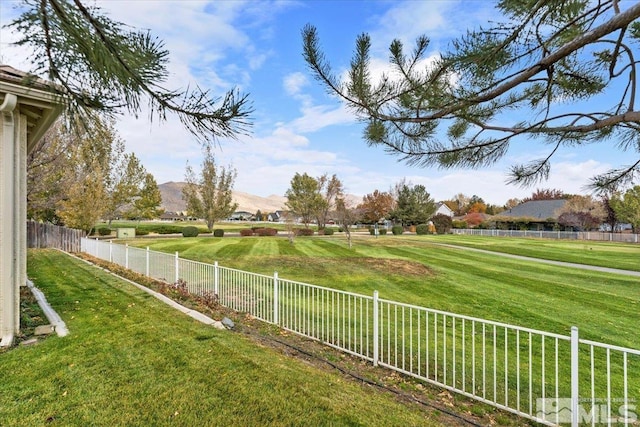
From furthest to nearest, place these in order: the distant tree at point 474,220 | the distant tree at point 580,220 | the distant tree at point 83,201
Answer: the distant tree at point 474,220 → the distant tree at point 580,220 → the distant tree at point 83,201

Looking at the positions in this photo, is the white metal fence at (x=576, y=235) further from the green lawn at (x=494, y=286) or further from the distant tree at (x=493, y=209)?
the distant tree at (x=493, y=209)

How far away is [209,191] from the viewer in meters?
34.3

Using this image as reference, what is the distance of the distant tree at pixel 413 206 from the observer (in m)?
49.3

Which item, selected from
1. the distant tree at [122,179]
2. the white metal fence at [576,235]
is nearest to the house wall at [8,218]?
the distant tree at [122,179]

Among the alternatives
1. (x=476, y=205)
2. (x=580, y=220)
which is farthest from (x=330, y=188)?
(x=476, y=205)

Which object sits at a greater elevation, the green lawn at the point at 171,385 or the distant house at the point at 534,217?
the distant house at the point at 534,217

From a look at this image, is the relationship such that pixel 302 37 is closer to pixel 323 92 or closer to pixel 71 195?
pixel 323 92

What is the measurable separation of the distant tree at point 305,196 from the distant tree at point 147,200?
54.5 ft

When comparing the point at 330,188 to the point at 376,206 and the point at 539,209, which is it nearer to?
the point at 376,206

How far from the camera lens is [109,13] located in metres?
1.65

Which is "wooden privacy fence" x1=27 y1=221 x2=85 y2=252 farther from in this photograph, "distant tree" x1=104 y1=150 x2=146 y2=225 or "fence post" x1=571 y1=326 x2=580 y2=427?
"fence post" x1=571 y1=326 x2=580 y2=427

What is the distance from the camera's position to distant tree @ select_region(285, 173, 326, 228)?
44.9 meters

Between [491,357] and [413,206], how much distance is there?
45.9 meters

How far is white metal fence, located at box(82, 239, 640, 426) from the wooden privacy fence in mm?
12559
